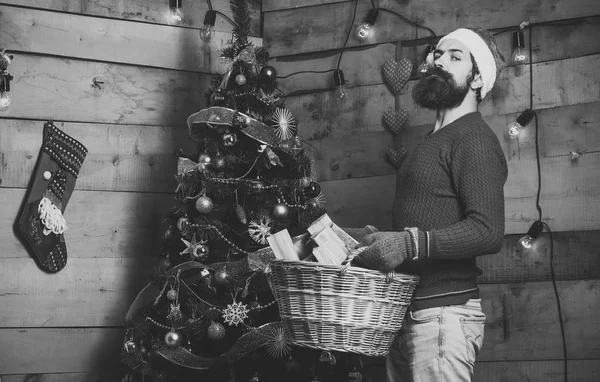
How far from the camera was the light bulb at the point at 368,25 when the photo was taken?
3.77 metres

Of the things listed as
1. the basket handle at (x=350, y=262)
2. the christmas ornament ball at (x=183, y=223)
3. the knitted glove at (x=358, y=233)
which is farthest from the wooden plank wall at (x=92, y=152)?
→ the basket handle at (x=350, y=262)

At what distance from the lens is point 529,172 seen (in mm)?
3273

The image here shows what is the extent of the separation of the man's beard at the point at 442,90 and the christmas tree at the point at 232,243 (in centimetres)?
82

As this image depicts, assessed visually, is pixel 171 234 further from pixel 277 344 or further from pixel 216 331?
pixel 277 344

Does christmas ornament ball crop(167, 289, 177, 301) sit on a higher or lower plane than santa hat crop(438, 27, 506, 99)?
lower

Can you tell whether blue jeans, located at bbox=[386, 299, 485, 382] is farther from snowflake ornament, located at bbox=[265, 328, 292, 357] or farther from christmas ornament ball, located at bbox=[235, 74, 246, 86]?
christmas ornament ball, located at bbox=[235, 74, 246, 86]

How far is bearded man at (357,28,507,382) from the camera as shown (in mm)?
2111

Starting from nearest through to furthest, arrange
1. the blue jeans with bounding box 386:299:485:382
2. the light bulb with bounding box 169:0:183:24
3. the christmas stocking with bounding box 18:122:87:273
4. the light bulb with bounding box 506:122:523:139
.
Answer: the blue jeans with bounding box 386:299:485:382, the light bulb with bounding box 506:122:523:139, the christmas stocking with bounding box 18:122:87:273, the light bulb with bounding box 169:0:183:24

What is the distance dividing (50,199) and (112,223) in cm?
33

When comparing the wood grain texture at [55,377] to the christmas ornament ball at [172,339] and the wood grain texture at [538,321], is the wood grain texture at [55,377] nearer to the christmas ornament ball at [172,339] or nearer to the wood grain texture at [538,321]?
the christmas ornament ball at [172,339]

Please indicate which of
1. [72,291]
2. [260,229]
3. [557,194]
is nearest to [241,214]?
[260,229]

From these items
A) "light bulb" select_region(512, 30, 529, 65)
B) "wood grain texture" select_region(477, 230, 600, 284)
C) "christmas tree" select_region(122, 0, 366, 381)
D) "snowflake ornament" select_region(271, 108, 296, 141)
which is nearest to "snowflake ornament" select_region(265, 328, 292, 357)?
"christmas tree" select_region(122, 0, 366, 381)

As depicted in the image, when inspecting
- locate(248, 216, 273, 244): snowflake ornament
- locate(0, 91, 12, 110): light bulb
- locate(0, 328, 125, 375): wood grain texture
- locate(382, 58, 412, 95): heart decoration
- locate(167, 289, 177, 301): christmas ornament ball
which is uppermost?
locate(382, 58, 412, 95): heart decoration

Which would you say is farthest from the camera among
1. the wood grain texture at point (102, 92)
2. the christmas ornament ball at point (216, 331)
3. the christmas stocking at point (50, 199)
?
the wood grain texture at point (102, 92)
